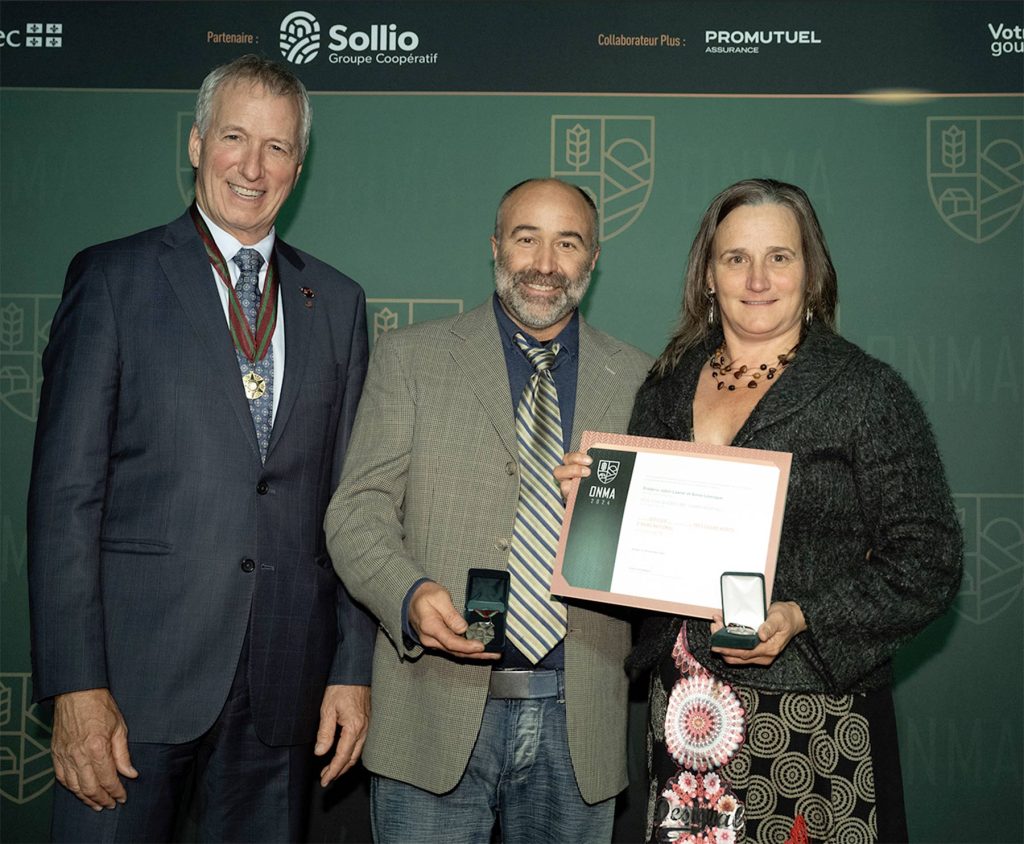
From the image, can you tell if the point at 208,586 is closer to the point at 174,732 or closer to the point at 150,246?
the point at 174,732

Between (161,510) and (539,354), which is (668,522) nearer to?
(539,354)

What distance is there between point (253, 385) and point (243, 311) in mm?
214

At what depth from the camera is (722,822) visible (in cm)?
A: 194

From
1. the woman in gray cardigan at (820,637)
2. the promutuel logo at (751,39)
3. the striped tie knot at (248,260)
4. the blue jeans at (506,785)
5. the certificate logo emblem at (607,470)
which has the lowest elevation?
the blue jeans at (506,785)

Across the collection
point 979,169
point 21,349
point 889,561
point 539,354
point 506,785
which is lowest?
point 506,785

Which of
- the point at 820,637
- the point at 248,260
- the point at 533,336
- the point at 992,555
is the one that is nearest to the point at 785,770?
the point at 820,637

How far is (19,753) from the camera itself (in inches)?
142

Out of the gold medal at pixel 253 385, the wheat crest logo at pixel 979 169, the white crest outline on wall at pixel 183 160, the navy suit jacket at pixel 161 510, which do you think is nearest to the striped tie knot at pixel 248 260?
the navy suit jacket at pixel 161 510

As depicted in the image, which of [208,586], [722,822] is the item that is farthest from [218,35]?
[722,822]

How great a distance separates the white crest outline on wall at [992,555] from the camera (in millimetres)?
3514

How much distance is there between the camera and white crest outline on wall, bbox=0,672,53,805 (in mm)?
3605

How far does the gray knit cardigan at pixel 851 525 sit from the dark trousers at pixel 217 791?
1.12 m

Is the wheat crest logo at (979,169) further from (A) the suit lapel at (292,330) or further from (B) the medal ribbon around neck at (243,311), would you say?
(B) the medal ribbon around neck at (243,311)

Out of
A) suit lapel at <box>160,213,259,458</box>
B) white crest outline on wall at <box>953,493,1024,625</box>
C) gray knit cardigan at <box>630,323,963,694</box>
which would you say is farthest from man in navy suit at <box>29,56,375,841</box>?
white crest outline on wall at <box>953,493,1024,625</box>
